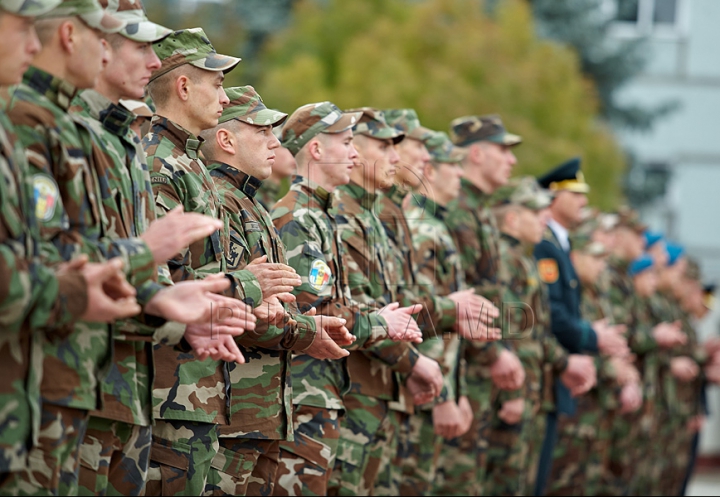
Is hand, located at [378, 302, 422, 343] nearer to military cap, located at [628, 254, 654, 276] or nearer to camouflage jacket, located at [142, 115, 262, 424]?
camouflage jacket, located at [142, 115, 262, 424]

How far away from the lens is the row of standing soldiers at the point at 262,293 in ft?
13.0

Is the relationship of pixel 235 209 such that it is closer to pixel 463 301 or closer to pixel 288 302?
pixel 288 302

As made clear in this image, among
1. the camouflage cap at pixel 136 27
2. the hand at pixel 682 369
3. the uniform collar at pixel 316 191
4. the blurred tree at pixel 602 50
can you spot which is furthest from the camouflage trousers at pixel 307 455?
the blurred tree at pixel 602 50

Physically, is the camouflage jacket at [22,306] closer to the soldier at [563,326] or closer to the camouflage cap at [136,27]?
the camouflage cap at [136,27]

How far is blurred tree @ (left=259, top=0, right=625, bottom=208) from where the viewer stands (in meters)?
19.8

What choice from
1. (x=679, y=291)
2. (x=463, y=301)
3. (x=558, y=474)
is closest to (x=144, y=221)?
(x=463, y=301)

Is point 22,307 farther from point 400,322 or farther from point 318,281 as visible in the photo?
point 400,322

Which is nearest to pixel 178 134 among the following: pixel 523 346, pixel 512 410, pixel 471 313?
pixel 471 313

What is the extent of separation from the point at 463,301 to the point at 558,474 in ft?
13.2

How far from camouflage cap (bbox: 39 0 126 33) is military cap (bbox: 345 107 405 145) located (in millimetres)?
3110

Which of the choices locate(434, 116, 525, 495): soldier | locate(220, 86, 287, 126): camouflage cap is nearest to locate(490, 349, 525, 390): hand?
locate(434, 116, 525, 495): soldier

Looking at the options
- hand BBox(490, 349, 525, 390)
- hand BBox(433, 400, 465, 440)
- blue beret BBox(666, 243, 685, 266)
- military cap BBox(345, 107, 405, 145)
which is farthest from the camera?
blue beret BBox(666, 243, 685, 266)

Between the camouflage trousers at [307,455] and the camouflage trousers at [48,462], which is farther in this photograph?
the camouflage trousers at [307,455]

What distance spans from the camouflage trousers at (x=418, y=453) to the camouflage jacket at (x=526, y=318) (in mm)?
1399
